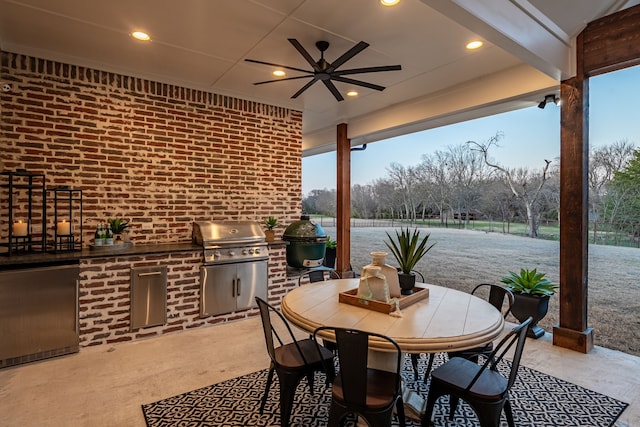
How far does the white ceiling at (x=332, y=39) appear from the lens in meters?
2.46

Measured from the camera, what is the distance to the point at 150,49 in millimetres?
3191

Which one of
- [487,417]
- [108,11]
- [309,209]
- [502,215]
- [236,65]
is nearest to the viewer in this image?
[487,417]

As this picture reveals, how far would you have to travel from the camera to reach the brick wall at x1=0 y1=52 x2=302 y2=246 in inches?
129

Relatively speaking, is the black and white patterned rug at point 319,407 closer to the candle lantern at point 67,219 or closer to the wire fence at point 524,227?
the wire fence at point 524,227

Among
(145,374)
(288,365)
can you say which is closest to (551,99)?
(288,365)

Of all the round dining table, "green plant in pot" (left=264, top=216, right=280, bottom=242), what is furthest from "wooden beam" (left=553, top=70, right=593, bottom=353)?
"green plant in pot" (left=264, top=216, right=280, bottom=242)

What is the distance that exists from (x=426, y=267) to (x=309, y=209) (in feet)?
9.02

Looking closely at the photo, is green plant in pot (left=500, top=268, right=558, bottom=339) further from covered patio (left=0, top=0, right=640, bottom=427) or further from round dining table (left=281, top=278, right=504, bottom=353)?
round dining table (left=281, top=278, right=504, bottom=353)

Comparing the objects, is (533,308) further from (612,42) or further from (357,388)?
(357,388)

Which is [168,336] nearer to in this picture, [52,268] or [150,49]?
[52,268]

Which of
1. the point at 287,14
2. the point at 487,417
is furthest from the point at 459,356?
the point at 287,14

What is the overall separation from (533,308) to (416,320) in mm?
2198

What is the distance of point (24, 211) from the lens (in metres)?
3.24

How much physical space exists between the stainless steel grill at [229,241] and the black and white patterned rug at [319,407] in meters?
1.60
